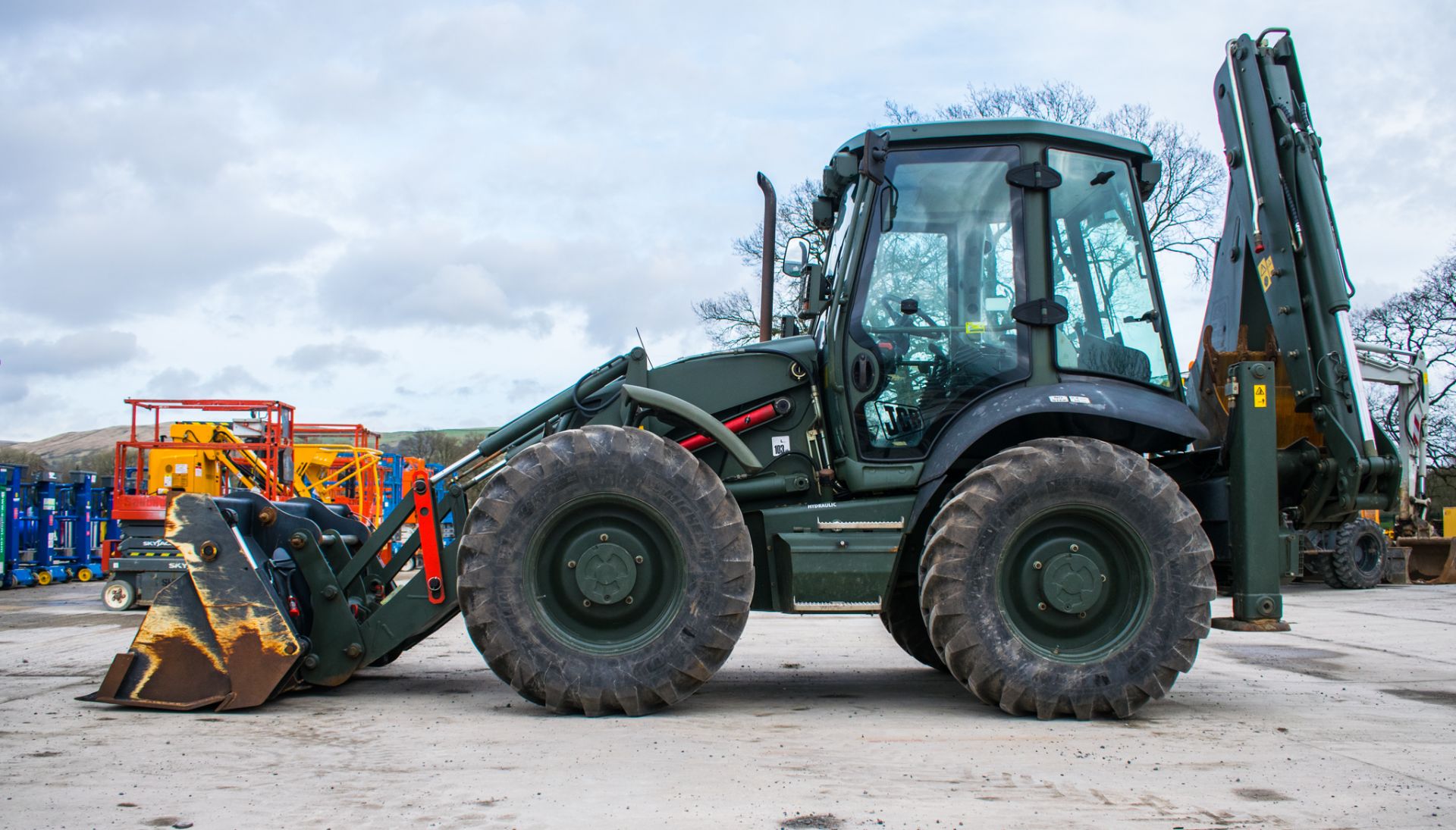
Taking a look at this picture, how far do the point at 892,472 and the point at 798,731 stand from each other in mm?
1487

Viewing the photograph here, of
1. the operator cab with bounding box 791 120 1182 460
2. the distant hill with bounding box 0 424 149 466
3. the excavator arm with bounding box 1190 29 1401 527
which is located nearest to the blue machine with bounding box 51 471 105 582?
the operator cab with bounding box 791 120 1182 460

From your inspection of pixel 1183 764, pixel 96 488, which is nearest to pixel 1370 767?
pixel 1183 764

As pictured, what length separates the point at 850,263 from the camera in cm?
590

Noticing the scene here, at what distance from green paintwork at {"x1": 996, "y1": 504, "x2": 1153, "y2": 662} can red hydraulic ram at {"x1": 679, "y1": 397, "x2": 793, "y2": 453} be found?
4.63 feet

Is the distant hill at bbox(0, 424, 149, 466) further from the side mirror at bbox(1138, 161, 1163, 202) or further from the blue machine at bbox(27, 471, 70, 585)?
the side mirror at bbox(1138, 161, 1163, 202)

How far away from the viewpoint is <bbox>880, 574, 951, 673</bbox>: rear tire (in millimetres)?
6641

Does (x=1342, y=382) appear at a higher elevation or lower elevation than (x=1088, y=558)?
higher

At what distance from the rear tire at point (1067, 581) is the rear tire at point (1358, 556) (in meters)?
13.2

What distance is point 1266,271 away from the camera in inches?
251

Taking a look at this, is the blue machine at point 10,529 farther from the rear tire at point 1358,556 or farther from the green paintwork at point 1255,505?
the rear tire at point 1358,556

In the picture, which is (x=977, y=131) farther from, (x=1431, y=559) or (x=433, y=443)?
(x=433, y=443)

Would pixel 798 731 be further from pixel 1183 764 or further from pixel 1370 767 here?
pixel 1370 767

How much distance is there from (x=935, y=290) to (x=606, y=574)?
222 centimetres

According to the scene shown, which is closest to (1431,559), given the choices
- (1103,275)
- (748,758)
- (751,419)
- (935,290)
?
(1103,275)
